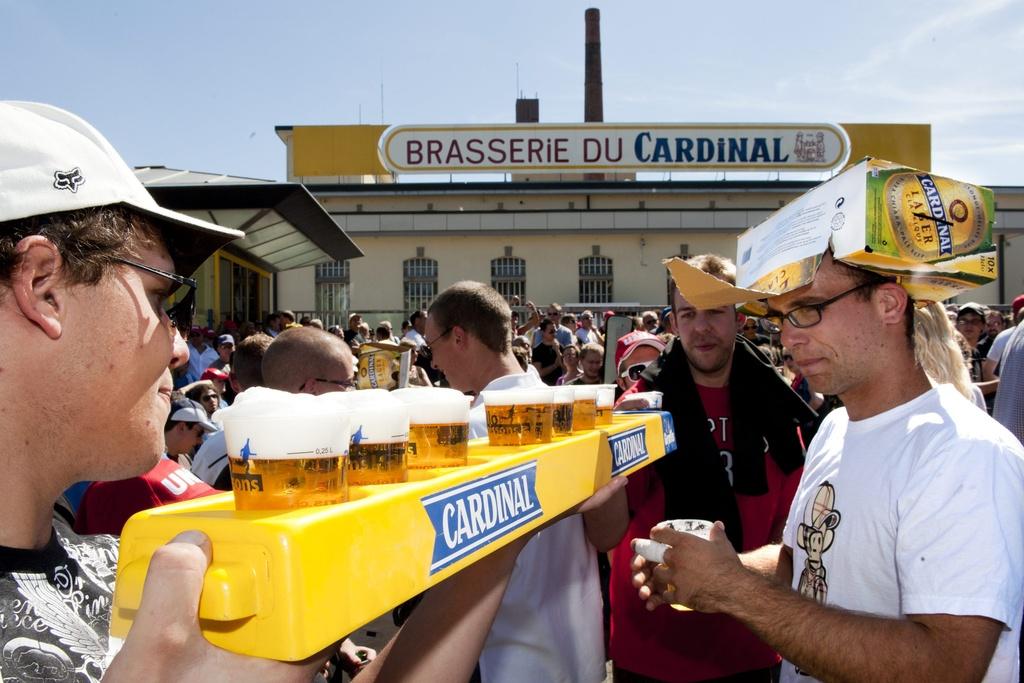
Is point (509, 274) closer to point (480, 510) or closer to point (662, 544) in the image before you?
point (662, 544)

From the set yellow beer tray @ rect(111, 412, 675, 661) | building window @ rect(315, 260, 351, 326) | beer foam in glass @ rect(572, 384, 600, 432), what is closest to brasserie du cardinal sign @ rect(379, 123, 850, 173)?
building window @ rect(315, 260, 351, 326)

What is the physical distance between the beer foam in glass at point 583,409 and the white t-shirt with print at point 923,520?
0.73 m

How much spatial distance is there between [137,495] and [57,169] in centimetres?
130

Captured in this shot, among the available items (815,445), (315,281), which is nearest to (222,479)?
(815,445)

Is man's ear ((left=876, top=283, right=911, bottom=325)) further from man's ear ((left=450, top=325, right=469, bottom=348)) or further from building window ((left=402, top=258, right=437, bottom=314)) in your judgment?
building window ((left=402, top=258, right=437, bottom=314))

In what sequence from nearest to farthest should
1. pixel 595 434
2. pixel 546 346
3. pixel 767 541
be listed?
pixel 595 434
pixel 767 541
pixel 546 346

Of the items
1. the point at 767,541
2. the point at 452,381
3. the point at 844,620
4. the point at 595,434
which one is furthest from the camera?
the point at 452,381

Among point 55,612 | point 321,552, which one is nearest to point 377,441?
point 321,552

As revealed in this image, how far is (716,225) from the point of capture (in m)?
27.7

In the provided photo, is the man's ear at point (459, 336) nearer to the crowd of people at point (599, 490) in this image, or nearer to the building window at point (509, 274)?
the crowd of people at point (599, 490)

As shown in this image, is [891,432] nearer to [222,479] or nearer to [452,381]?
[452,381]

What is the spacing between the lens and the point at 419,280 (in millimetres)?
28297

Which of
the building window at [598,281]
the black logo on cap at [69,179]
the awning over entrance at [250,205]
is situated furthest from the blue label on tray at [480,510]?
the building window at [598,281]

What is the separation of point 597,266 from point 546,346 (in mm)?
18492
